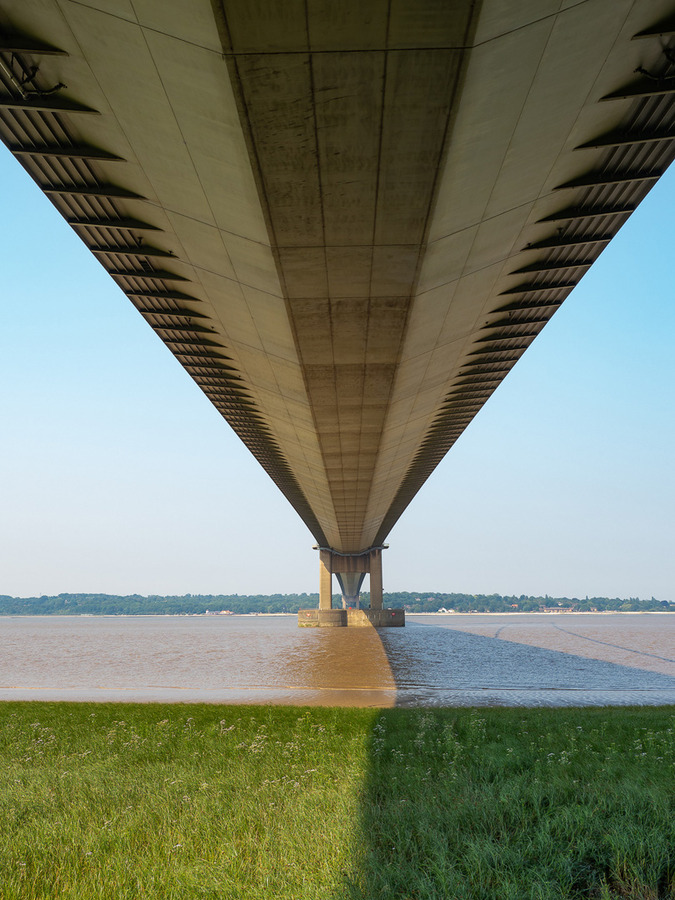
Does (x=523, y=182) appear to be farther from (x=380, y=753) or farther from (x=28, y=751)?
(x=28, y=751)

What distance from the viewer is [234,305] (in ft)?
50.2

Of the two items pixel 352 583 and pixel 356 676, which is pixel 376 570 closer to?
pixel 352 583

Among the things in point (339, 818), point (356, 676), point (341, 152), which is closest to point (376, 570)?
point (356, 676)

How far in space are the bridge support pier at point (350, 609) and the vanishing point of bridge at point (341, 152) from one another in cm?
6557

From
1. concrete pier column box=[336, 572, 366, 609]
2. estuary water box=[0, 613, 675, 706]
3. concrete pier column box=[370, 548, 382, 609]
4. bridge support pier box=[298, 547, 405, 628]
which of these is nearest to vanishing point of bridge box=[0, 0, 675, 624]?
estuary water box=[0, 613, 675, 706]

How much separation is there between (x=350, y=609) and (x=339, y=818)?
7924 centimetres

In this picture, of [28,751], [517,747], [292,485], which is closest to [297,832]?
[517,747]

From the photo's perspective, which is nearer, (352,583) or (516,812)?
(516,812)

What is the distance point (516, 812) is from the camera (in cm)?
572

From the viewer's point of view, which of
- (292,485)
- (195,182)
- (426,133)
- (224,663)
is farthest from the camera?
(292,485)

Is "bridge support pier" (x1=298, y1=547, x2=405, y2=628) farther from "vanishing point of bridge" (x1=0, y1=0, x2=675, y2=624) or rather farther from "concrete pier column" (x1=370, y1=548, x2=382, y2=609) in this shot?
"vanishing point of bridge" (x1=0, y1=0, x2=675, y2=624)

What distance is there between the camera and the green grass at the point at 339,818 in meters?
4.66

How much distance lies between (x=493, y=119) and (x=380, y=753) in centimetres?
853

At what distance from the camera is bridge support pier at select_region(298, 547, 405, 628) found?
8231 cm
